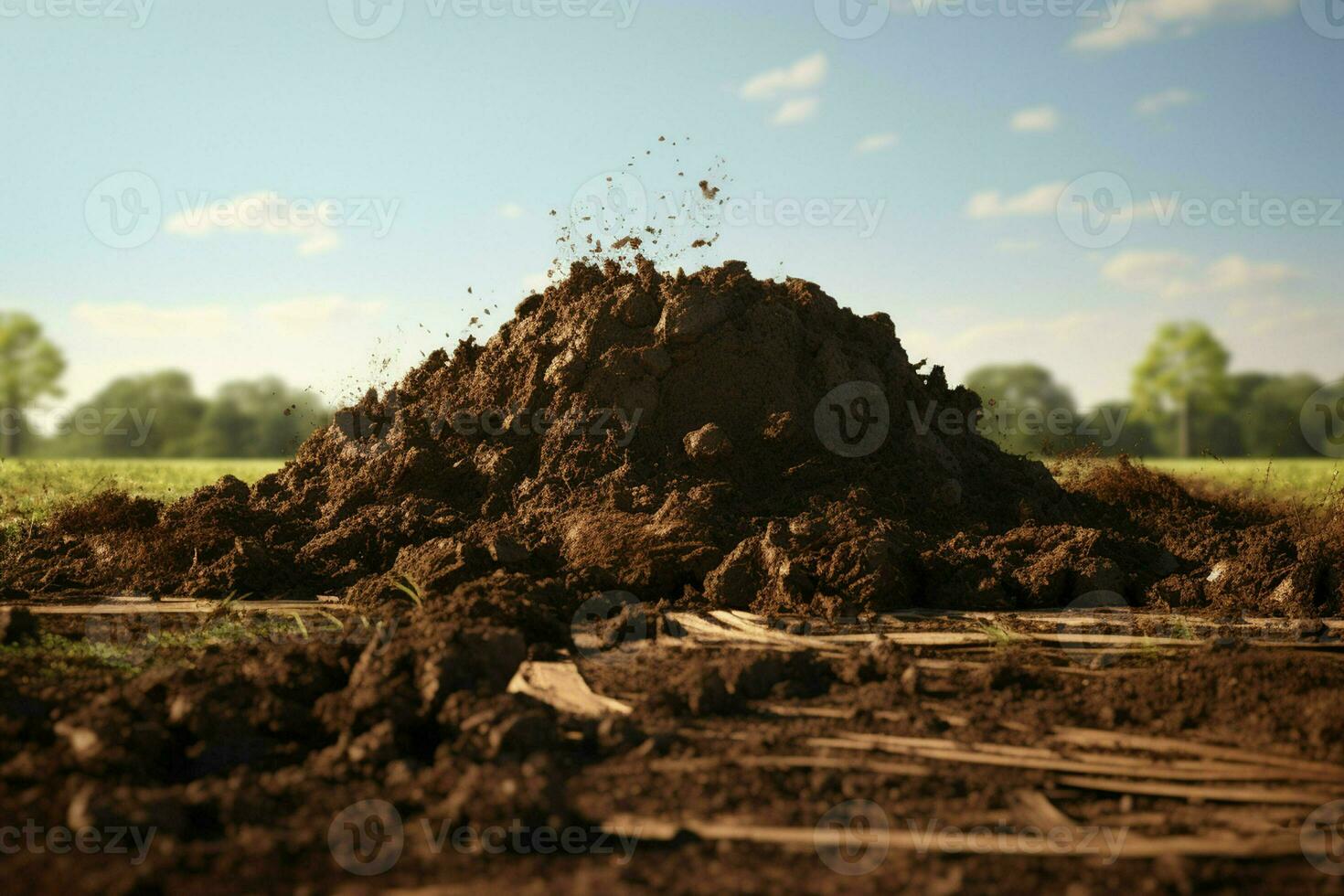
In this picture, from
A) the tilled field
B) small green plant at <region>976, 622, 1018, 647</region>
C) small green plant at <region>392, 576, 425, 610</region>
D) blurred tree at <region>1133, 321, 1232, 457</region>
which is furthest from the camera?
blurred tree at <region>1133, 321, 1232, 457</region>

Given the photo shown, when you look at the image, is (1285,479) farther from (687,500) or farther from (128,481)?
(128,481)

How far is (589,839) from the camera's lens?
360 centimetres

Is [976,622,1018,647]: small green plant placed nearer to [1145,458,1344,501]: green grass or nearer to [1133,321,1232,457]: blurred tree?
[1145,458,1344,501]: green grass

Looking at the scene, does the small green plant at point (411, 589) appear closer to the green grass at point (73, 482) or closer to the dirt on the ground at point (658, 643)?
the dirt on the ground at point (658, 643)

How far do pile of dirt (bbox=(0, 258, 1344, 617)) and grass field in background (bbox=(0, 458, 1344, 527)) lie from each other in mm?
2689

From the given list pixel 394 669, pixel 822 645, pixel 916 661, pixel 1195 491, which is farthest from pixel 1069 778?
pixel 1195 491

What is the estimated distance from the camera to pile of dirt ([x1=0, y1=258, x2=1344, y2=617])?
8055 mm

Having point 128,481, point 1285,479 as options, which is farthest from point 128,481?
point 1285,479

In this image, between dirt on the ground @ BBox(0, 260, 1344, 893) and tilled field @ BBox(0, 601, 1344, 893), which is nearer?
tilled field @ BBox(0, 601, 1344, 893)

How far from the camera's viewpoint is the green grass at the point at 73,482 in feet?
42.3

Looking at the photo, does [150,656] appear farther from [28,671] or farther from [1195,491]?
[1195,491]

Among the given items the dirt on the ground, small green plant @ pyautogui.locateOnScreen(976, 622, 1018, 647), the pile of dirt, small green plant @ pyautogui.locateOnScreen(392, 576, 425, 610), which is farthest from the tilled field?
the pile of dirt

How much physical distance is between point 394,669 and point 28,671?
2513mm

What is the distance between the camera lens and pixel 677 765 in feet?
13.8
